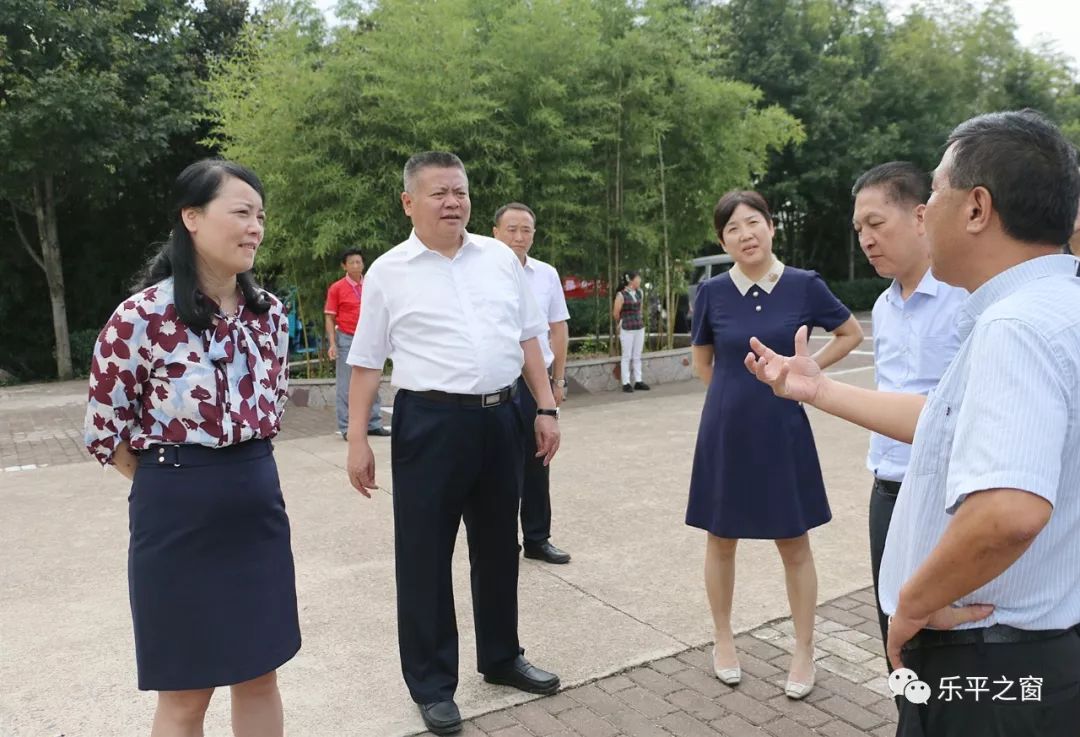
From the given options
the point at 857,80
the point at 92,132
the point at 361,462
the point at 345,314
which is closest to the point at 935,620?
the point at 361,462

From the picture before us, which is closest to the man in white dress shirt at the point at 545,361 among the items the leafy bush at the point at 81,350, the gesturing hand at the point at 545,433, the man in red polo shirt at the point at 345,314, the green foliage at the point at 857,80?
the gesturing hand at the point at 545,433

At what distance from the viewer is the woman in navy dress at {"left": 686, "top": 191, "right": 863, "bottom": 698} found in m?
2.70

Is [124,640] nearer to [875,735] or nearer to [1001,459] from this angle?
[875,735]

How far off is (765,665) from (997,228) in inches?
83.0

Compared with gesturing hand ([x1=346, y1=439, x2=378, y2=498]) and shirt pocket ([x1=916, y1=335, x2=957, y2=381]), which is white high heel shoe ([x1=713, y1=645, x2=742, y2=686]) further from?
gesturing hand ([x1=346, y1=439, x2=378, y2=498])

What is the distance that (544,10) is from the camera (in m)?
8.72

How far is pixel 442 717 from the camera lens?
251cm

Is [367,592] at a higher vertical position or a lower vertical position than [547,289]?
lower

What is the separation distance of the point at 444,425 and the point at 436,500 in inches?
9.6

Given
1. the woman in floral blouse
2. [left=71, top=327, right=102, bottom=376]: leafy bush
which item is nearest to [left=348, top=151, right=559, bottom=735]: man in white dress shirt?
the woman in floral blouse

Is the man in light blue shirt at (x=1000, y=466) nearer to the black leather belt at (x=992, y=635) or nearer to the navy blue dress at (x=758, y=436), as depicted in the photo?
the black leather belt at (x=992, y=635)

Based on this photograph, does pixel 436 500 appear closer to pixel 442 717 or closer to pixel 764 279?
pixel 442 717

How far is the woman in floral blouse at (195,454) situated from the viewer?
1853 millimetres

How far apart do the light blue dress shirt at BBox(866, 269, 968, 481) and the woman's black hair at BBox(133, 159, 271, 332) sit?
1748mm
